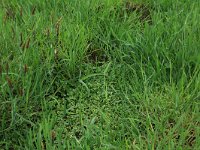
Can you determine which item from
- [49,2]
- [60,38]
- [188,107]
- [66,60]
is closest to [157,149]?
[188,107]

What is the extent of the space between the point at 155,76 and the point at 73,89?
487 mm

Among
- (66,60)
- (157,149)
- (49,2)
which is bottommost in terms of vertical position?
(157,149)

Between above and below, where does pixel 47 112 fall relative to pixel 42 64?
below

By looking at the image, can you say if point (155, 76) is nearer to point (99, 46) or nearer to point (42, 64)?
point (99, 46)

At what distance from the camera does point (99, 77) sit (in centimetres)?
218

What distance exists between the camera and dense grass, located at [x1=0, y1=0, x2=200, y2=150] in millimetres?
1764

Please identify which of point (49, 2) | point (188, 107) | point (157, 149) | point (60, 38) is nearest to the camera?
point (157, 149)

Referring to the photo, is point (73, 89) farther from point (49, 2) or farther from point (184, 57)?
point (49, 2)

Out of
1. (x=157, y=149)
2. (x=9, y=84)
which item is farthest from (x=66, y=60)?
(x=157, y=149)

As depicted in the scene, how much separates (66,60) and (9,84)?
456mm

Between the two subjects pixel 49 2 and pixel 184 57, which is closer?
pixel 184 57

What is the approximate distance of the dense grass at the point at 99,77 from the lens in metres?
1.76

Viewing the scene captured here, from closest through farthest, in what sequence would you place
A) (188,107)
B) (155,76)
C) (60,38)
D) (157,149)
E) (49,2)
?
(157,149) → (188,107) → (155,76) → (60,38) → (49,2)

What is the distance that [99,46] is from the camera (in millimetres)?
2398
